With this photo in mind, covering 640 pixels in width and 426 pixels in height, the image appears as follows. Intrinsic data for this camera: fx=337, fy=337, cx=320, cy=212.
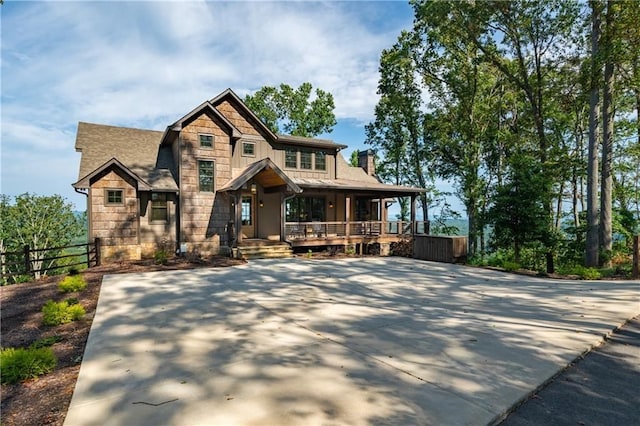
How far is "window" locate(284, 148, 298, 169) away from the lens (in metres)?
19.3

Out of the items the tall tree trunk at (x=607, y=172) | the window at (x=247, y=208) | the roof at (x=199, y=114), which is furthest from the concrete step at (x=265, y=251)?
the tall tree trunk at (x=607, y=172)

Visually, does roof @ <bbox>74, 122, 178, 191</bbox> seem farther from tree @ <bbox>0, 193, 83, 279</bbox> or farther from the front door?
tree @ <bbox>0, 193, 83, 279</bbox>

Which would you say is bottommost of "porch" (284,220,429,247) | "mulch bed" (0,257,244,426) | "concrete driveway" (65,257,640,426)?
"mulch bed" (0,257,244,426)

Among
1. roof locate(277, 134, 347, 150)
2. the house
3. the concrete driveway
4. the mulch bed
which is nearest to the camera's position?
the concrete driveway

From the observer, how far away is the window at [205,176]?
16250 mm

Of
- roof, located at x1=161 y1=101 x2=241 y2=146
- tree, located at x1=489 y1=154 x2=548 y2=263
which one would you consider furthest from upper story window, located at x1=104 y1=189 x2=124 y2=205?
tree, located at x1=489 y1=154 x2=548 y2=263

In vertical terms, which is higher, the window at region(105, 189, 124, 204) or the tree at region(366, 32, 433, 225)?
the tree at region(366, 32, 433, 225)

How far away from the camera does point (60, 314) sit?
624 centimetres

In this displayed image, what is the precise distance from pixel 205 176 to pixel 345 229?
818 cm

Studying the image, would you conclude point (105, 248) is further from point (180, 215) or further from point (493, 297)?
point (493, 297)

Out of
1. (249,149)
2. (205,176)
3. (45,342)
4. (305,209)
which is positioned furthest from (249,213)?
(45,342)

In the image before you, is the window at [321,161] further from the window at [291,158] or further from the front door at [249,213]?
the front door at [249,213]

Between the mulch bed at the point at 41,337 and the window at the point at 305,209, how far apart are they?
1011 cm

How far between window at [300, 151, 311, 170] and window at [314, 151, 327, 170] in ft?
1.56
